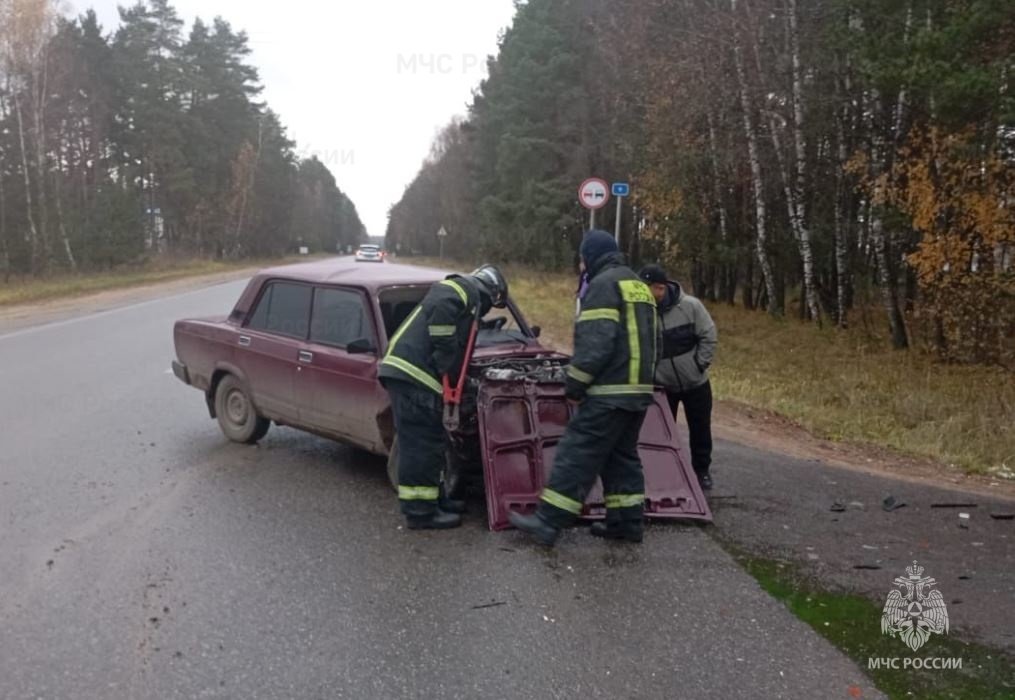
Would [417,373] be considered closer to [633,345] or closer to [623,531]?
[633,345]

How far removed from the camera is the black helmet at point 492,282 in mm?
5328

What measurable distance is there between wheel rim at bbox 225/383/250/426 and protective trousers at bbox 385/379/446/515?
240 cm

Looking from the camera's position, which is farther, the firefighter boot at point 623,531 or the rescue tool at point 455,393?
the rescue tool at point 455,393

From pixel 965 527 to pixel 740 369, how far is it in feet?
25.8

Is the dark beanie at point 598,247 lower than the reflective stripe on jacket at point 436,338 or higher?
higher

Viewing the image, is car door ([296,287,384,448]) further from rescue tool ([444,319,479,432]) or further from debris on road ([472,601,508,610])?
debris on road ([472,601,508,610])

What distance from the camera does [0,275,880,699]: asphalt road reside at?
3.34 m

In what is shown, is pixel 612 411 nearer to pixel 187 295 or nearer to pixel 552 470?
pixel 552 470

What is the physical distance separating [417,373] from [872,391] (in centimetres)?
774

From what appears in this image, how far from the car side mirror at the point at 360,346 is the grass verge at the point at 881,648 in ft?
9.50

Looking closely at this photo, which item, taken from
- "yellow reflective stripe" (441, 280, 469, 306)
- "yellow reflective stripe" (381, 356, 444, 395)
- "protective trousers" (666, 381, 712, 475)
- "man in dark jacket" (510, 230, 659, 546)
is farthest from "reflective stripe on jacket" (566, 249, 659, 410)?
"protective trousers" (666, 381, 712, 475)

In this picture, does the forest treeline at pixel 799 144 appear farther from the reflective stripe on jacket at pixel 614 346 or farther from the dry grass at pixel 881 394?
the reflective stripe on jacket at pixel 614 346

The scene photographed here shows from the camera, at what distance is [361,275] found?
6.50 meters

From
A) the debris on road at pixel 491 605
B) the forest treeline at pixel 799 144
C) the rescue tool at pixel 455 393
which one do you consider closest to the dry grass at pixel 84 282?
the forest treeline at pixel 799 144
